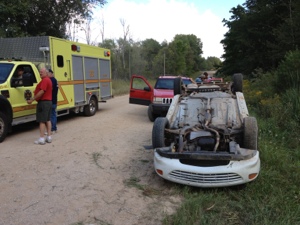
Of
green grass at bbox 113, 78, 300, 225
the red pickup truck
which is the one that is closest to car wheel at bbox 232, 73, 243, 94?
green grass at bbox 113, 78, 300, 225

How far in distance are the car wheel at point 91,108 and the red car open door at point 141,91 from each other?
5.66 feet

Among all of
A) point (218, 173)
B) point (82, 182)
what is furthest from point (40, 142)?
point (218, 173)

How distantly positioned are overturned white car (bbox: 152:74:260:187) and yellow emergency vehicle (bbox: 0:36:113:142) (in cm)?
428

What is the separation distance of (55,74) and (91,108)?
112 inches

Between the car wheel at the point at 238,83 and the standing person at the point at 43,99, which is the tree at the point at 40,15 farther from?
the car wheel at the point at 238,83

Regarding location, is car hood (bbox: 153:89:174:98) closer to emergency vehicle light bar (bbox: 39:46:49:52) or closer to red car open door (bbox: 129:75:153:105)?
red car open door (bbox: 129:75:153:105)

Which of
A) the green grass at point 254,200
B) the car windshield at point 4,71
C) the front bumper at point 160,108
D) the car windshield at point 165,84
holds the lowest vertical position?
the green grass at point 254,200

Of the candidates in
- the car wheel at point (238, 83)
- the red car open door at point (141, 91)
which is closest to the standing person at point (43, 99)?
the red car open door at point (141, 91)

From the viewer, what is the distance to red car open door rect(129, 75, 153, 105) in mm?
10523

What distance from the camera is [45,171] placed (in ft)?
17.0

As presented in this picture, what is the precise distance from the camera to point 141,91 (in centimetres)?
1078

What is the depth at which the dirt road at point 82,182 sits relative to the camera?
12.1ft

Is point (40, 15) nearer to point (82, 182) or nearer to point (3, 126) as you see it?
point (3, 126)

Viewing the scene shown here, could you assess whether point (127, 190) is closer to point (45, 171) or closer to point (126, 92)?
point (45, 171)
